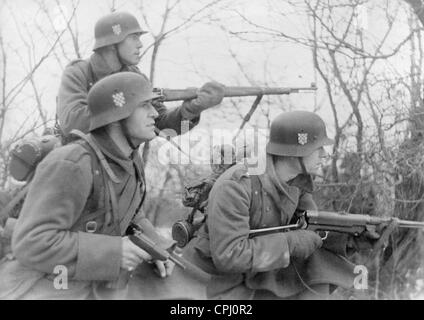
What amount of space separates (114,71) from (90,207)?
1.13 meters

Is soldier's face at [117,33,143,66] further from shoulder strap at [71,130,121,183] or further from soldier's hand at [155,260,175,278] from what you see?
soldier's hand at [155,260,175,278]

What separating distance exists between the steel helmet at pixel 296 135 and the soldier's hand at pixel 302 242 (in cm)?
45

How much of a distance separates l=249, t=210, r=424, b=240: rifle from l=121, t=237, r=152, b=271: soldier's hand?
0.76 meters

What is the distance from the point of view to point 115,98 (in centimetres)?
319

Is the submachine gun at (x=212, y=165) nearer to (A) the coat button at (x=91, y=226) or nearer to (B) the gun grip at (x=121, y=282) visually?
(B) the gun grip at (x=121, y=282)

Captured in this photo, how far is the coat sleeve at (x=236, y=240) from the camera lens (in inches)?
135

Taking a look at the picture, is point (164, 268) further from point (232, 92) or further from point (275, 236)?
point (232, 92)

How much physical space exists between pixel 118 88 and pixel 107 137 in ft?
0.83

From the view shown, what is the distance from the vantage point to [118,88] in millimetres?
3213

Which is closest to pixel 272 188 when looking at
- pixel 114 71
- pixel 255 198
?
pixel 255 198

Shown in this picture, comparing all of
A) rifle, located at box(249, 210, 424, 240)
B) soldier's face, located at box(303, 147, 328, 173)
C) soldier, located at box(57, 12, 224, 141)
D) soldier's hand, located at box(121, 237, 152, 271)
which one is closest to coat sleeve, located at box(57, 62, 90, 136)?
soldier, located at box(57, 12, 224, 141)

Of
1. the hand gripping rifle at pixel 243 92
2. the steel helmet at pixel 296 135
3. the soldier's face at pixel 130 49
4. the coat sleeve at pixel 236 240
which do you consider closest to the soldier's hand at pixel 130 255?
the coat sleeve at pixel 236 240
